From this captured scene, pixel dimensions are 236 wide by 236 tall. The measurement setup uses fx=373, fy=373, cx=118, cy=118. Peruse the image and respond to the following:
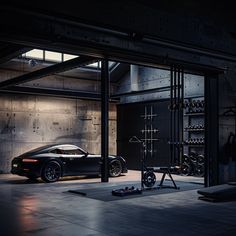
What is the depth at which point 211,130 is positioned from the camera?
10742 mm

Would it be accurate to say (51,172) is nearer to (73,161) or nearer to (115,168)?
(73,161)

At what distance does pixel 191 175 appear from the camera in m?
14.9

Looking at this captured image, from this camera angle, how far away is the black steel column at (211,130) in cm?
1060

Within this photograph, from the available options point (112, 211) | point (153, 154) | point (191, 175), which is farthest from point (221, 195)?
point (153, 154)

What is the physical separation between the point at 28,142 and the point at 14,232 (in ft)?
36.3

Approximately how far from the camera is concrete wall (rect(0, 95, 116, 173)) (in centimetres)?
1603

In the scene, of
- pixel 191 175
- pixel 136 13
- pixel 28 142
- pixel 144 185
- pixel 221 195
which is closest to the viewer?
pixel 136 13

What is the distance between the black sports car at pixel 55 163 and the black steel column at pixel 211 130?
4.28m

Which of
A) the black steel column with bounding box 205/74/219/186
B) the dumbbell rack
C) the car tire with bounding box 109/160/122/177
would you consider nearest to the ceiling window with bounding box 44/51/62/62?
the car tire with bounding box 109/160/122/177

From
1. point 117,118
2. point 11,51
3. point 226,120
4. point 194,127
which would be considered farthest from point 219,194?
point 117,118

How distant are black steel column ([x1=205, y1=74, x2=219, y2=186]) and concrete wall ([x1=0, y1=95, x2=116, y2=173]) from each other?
836cm

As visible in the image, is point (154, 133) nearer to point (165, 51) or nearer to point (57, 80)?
point (57, 80)

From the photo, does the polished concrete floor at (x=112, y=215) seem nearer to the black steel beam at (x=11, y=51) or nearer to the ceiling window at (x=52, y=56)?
the black steel beam at (x=11, y=51)

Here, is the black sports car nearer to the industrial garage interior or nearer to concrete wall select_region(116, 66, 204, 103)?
the industrial garage interior
